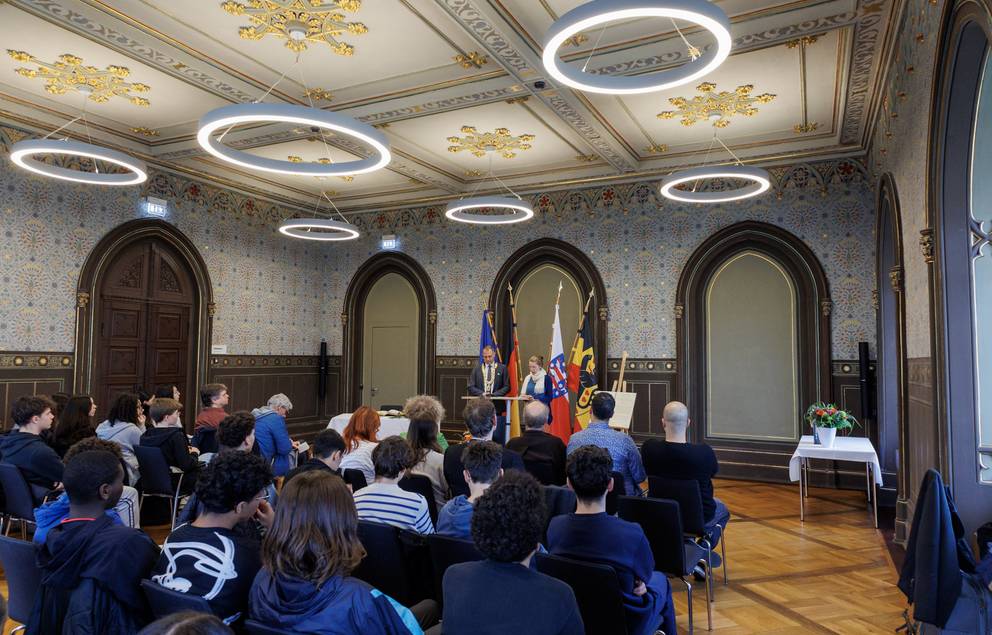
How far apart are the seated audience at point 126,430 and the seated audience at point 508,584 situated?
14.3ft

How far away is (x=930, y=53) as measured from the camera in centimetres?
418

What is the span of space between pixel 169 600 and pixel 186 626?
3.76ft

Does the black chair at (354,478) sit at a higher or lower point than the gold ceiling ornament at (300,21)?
lower

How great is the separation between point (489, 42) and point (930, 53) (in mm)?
3243

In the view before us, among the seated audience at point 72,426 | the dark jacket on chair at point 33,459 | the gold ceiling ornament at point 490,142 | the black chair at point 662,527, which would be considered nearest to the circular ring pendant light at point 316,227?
the gold ceiling ornament at point 490,142

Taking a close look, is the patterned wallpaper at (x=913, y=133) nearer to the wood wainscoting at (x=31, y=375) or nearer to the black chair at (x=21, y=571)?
the black chair at (x=21, y=571)

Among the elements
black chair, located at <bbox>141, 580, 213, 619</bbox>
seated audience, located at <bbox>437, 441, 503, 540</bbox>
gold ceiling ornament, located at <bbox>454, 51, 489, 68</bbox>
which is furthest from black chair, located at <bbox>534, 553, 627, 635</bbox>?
gold ceiling ornament, located at <bbox>454, 51, 489, 68</bbox>

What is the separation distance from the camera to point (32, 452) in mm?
4770

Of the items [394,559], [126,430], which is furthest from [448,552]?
[126,430]

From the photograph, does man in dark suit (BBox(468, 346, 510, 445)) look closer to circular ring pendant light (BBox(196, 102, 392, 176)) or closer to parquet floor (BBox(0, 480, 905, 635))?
parquet floor (BBox(0, 480, 905, 635))

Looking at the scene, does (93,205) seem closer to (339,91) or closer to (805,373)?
(339,91)

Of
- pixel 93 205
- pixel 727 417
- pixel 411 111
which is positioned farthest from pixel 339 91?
pixel 727 417

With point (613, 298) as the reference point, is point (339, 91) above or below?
above

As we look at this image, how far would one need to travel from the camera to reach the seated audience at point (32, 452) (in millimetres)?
4770
